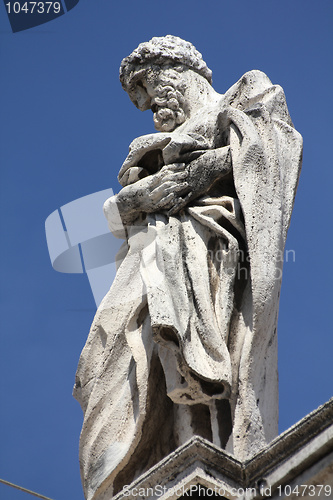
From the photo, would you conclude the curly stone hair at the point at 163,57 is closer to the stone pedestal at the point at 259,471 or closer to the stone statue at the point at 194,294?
the stone statue at the point at 194,294

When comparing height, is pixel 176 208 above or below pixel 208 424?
above

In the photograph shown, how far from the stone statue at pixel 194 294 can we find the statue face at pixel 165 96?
49mm

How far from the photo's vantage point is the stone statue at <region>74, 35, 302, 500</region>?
7.05 metres

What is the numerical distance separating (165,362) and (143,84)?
2.40m

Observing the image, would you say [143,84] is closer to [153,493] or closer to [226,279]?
[226,279]

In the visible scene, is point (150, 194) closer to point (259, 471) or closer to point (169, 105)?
point (169, 105)

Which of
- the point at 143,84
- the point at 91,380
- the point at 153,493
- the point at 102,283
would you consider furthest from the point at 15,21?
the point at 153,493

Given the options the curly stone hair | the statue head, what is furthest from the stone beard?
the curly stone hair

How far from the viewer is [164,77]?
28.2ft

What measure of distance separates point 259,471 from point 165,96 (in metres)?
4.01

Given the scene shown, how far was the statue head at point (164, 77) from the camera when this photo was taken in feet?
27.9

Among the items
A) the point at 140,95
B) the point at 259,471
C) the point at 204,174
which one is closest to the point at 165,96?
the point at 140,95

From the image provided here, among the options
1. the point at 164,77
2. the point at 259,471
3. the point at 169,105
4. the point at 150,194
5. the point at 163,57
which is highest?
the point at 163,57

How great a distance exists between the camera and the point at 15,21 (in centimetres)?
1302
